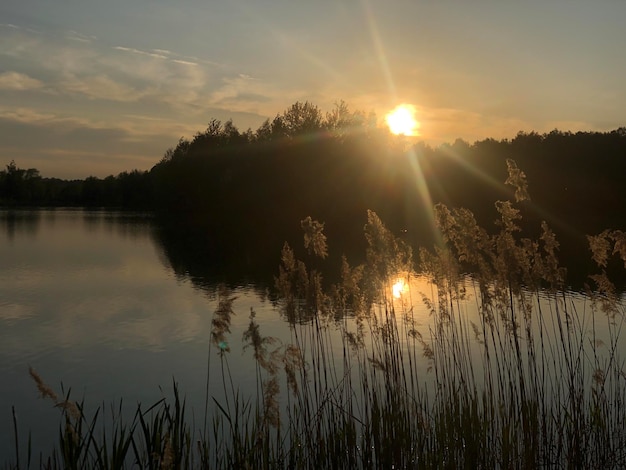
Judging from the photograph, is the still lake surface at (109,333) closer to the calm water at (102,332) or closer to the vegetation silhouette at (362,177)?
the calm water at (102,332)

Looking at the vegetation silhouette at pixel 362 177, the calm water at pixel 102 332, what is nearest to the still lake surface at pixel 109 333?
the calm water at pixel 102 332

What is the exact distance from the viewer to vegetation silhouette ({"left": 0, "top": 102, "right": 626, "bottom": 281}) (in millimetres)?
50469

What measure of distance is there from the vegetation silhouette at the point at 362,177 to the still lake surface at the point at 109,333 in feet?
59.0

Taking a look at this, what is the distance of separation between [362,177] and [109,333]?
39.7 metres

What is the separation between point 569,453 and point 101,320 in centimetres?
1204

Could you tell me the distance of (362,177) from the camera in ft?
169

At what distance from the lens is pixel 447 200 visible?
171 ft

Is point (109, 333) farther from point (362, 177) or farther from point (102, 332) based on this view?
point (362, 177)

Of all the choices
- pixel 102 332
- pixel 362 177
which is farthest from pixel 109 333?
pixel 362 177

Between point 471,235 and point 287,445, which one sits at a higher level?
point 471,235

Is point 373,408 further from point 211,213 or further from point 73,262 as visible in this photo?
point 211,213

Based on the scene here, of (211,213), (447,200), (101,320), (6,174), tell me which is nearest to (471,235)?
(101,320)

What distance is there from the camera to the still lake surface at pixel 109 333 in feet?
29.0

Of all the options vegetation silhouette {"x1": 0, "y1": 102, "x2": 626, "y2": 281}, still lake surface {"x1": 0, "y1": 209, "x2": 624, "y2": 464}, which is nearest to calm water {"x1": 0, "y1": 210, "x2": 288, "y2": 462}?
still lake surface {"x1": 0, "y1": 209, "x2": 624, "y2": 464}
